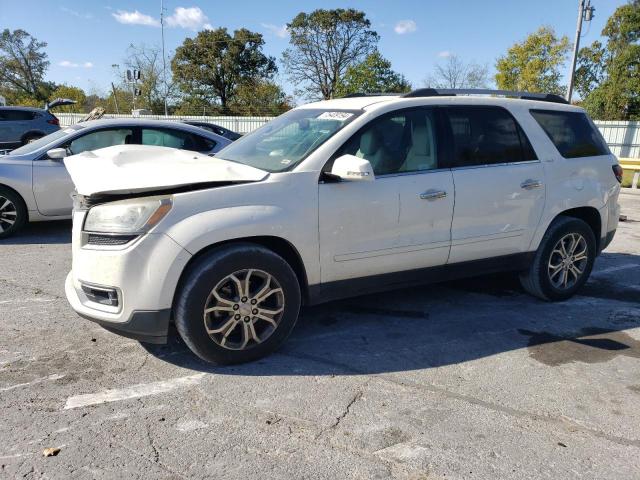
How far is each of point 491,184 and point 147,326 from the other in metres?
2.87

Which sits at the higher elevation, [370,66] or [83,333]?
[370,66]

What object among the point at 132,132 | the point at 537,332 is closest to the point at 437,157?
the point at 537,332

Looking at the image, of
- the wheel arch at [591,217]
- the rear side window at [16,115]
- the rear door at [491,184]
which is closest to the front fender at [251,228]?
the rear door at [491,184]

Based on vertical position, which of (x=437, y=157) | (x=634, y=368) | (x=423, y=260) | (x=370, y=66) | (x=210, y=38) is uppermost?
(x=210, y=38)

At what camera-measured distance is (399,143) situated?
4.07 m

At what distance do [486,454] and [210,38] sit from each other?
56926 mm

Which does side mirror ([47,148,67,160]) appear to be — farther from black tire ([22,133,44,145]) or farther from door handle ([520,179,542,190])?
black tire ([22,133,44,145])

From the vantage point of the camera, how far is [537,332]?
431 cm

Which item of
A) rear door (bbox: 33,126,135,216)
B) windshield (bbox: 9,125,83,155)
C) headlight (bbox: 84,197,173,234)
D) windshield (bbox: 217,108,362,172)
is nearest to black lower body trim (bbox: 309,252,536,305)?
windshield (bbox: 217,108,362,172)

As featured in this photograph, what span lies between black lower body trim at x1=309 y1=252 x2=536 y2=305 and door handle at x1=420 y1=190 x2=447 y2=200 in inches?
22.9

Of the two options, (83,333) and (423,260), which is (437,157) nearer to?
(423,260)

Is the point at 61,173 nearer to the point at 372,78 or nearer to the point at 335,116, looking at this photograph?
the point at 335,116

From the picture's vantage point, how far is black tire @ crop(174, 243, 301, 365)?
3260mm

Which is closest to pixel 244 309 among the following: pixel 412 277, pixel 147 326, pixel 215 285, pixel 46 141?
pixel 215 285
